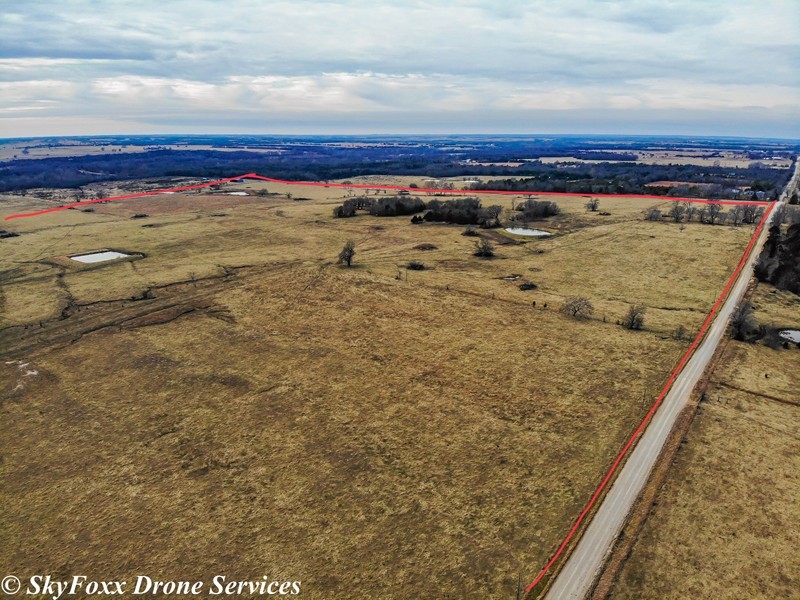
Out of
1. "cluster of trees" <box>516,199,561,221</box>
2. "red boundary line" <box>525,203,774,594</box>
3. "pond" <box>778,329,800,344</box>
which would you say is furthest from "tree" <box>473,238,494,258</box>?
"pond" <box>778,329,800,344</box>

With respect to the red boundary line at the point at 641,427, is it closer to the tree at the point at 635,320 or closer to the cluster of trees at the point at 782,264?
the cluster of trees at the point at 782,264

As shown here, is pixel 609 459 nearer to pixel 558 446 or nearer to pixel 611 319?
pixel 558 446

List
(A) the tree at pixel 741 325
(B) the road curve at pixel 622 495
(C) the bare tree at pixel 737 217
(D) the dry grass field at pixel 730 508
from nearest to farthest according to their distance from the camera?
(D) the dry grass field at pixel 730 508 < (B) the road curve at pixel 622 495 < (A) the tree at pixel 741 325 < (C) the bare tree at pixel 737 217

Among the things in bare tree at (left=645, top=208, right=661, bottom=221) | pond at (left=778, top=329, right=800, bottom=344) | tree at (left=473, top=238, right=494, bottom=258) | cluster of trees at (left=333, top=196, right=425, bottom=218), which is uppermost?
cluster of trees at (left=333, top=196, right=425, bottom=218)

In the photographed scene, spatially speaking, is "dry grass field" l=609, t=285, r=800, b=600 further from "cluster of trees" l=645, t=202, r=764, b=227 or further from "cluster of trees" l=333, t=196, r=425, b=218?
"cluster of trees" l=333, t=196, r=425, b=218

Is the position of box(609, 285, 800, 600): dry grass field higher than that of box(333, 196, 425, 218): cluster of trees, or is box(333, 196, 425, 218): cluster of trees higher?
box(333, 196, 425, 218): cluster of trees

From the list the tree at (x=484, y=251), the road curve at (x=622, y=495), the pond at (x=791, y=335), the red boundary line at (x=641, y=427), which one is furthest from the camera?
the tree at (x=484, y=251)

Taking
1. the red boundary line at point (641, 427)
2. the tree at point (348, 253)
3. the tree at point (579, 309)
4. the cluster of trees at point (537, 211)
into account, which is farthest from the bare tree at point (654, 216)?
the tree at point (348, 253)
